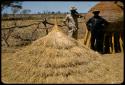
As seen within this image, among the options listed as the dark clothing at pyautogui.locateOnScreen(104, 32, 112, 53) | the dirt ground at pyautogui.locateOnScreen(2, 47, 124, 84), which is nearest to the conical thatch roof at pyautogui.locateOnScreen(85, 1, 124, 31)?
the dark clothing at pyautogui.locateOnScreen(104, 32, 112, 53)

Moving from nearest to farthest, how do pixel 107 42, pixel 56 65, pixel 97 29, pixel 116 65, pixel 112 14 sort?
1. pixel 56 65
2. pixel 116 65
3. pixel 97 29
4. pixel 112 14
5. pixel 107 42

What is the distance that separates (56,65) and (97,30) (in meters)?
4.01

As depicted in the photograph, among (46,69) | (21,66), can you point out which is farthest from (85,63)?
(21,66)

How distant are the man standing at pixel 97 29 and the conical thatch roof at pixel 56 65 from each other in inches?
97.2

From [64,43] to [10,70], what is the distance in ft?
5.95

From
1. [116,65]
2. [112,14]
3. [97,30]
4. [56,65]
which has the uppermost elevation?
[112,14]

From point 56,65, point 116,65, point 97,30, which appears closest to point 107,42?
point 97,30

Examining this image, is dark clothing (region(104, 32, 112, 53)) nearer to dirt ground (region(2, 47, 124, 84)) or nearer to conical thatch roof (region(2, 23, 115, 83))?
dirt ground (region(2, 47, 124, 84))

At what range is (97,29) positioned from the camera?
1159cm

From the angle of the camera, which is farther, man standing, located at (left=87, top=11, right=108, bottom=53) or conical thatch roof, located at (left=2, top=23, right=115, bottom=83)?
man standing, located at (left=87, top=11, right=108, bottom=53)

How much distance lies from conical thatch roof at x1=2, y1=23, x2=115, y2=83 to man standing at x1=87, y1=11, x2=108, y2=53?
8.10 feet

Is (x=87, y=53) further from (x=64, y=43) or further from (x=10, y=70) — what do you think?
(x=10, y=70)

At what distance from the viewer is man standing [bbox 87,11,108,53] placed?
11.5 meters

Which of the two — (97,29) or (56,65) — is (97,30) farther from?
(56,65)
